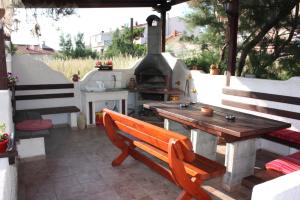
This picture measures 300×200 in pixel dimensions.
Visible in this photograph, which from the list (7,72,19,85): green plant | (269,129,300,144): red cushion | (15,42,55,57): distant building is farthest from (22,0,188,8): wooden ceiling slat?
(269,129,300,144): red cushion

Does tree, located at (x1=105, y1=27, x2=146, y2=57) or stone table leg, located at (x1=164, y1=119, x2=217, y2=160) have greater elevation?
tree, located at (x1=105, y1=27, x2=146, y2=57)

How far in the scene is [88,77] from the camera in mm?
5914

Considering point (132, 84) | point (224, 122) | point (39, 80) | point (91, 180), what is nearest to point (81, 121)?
point (39, 80)

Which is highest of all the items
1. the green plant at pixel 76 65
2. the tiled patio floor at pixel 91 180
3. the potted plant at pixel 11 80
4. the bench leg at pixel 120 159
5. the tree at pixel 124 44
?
the tree at pixel 124 44

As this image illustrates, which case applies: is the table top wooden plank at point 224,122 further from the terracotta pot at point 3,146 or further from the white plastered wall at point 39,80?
the white plastered wall at point 39,80

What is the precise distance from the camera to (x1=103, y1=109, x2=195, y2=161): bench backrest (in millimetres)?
2342

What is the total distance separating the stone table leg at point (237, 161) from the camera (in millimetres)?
3090

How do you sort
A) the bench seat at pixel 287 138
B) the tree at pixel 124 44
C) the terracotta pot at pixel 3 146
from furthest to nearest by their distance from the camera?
1. the tree at pixel 124 44
2. the bench seat at pixel 287 138
3. the terracotta pot at pixel 3 146

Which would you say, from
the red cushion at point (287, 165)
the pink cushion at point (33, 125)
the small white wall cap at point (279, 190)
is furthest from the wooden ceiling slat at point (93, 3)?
the small white wall cap at point (279, 190)

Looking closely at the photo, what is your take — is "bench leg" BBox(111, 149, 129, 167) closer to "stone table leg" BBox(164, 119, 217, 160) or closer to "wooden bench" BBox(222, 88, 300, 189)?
"stone table leg" BBox(164, 119, 217, 160)

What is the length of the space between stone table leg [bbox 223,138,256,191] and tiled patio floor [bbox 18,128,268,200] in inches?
4.5

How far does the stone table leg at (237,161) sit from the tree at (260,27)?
444cm

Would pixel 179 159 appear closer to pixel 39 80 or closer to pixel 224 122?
pixel 224 122

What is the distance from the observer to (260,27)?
704 centimetres
